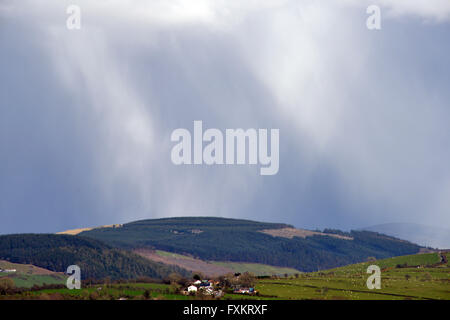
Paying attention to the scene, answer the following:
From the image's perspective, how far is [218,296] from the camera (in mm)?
192000
